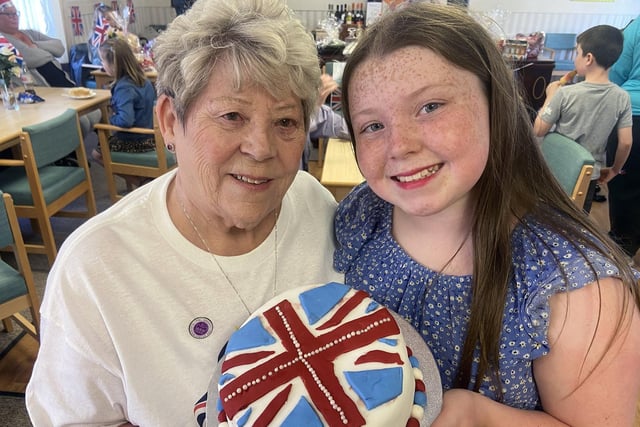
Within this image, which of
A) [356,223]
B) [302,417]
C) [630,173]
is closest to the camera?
[302,417]

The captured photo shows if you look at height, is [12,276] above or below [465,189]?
below

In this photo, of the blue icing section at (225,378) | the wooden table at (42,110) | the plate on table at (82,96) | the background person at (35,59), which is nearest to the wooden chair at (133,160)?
the wooden table at (42,110)

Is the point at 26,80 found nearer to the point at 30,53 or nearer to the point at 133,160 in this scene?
the point at 30,53

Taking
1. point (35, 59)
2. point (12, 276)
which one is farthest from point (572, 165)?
point (35, 59)

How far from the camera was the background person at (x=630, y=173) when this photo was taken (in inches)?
128

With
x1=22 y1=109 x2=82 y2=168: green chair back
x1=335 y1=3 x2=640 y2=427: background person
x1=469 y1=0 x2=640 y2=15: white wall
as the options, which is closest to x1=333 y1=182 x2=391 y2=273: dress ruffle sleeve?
x1=335 y1=3 x2=640 y2=427: background person

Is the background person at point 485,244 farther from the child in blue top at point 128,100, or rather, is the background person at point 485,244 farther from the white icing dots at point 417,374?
the child in blue top at point 128,100

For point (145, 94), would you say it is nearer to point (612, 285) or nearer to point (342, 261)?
point (342, 261)

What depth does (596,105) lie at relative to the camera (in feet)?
10.2

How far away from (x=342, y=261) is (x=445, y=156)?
417mm

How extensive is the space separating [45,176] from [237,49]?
2843mm

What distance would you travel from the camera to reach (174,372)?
1028 millimetres

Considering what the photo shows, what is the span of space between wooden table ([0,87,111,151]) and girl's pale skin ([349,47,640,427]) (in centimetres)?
272

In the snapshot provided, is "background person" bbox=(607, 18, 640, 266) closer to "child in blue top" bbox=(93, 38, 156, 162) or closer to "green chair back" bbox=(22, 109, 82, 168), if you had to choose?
"child in blue top" bbox=(93, 38, 156, 162)
